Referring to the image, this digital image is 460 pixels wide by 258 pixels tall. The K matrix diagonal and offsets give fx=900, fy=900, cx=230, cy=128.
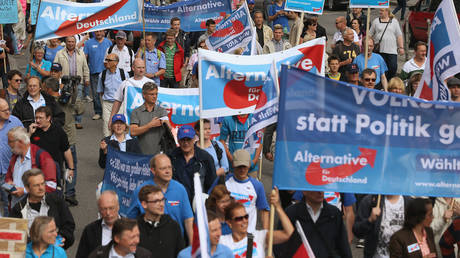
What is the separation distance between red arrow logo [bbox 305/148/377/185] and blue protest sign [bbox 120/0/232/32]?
381 inches

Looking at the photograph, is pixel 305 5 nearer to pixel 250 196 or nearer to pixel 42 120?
pixel 42 120

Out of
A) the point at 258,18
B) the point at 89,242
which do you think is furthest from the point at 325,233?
the point at 258,18

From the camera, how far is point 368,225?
7617 millimetres

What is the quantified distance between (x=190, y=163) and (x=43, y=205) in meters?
1.65

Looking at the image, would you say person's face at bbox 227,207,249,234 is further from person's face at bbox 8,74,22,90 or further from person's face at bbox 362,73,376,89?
person's face at bbox 8,74,22,90

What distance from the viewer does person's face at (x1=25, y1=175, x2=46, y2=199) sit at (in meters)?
7.95

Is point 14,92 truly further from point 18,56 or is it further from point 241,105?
point 18,56

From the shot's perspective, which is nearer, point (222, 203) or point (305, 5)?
point (222, 203)

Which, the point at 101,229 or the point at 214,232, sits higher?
the point at 214,232

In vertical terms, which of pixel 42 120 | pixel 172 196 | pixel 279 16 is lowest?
pixel 172 196

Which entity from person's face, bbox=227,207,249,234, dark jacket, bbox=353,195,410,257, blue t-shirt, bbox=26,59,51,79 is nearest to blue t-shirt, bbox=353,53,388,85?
blue t-shirt, bbox=26,59,51,79

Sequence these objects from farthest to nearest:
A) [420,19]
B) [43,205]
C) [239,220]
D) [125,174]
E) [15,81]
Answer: [420,19] → [15,81] → [125,174] → [43,205] → [239,220]

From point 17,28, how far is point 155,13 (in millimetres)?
6267

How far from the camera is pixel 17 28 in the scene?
2159 cm
